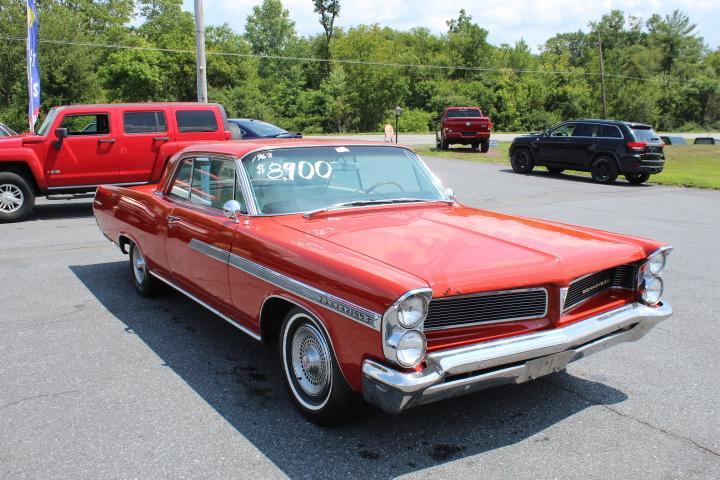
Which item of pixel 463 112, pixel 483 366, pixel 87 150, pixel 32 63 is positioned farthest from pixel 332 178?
pixel 463 112

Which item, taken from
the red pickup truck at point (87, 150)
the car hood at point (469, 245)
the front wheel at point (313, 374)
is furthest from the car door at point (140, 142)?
the front wheel at point (313, 374)

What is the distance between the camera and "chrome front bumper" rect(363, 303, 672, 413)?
2.85 metres

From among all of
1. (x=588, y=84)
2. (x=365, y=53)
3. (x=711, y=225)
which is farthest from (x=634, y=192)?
(x=588, y=84)

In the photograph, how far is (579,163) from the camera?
1911 cm

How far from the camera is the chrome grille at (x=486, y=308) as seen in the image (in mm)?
3066

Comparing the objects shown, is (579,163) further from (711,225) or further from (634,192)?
(711,225)

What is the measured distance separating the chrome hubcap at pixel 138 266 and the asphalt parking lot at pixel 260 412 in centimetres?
23

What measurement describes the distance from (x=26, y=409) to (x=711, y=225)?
11.0m

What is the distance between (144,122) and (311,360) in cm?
933

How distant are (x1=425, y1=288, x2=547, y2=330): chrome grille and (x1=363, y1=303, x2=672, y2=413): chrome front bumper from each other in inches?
4.9

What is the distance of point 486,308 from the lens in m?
3.16

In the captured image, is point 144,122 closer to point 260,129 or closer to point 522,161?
point 260,129

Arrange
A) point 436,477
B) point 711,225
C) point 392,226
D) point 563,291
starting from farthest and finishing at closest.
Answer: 1. point 711,225
2. point 392,226
3. point 563,291
4. point 436,477

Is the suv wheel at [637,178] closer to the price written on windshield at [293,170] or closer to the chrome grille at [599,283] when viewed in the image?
the chrome grille at [599,283]
